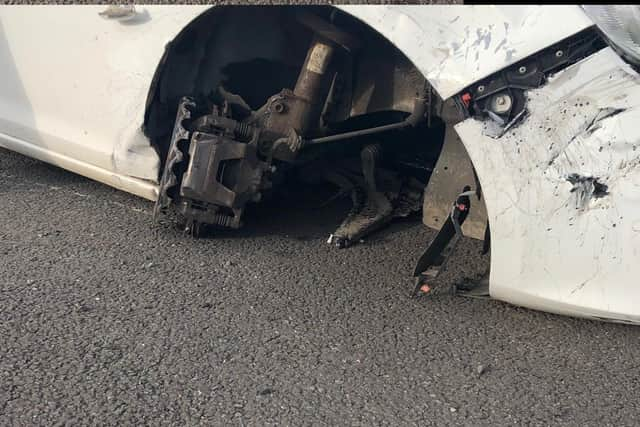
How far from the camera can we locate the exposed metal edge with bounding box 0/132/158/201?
2.96m

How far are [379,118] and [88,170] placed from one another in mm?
1320

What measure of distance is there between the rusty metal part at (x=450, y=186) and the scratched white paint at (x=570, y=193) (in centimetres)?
46

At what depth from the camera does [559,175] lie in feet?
6.89

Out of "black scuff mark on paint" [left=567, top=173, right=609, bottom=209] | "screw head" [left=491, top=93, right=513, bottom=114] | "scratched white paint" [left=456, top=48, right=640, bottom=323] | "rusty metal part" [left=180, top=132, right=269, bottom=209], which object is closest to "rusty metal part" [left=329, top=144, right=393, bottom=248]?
"rusty metal part" [left=180, top=132, right=269, bottom=209]

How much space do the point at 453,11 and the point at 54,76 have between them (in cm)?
177

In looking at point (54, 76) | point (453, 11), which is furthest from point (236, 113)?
point (453, 11)

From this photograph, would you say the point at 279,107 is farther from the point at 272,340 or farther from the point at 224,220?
the point at 272,340

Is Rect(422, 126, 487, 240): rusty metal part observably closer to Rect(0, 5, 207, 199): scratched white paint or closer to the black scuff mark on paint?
the black scuff mark on paint

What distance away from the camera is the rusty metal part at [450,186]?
2.69 metres

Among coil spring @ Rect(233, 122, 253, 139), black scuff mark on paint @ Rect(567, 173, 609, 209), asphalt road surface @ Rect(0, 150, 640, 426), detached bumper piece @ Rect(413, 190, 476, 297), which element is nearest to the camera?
asphalt road surface @ Rect(0, 150, 640, 426)

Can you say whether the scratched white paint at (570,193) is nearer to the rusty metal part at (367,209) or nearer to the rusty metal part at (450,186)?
the rusty metal part at (450,186)

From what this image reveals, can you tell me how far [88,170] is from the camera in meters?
3.15

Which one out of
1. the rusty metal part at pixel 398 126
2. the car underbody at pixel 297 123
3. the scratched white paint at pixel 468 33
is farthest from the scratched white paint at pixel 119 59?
the rusty metal part at pixel 398 126

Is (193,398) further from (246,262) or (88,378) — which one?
(246,262)
